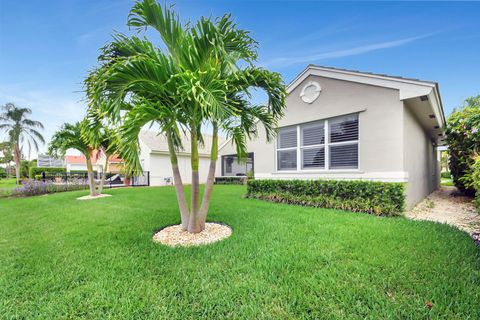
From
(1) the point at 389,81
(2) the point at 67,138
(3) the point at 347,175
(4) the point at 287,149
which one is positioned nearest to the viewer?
(1) the point at 389,81

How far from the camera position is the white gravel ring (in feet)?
Answer: 13.7

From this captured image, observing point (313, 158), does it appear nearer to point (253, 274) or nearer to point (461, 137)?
point (253, 274)

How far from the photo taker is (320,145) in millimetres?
8344

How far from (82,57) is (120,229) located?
30.9 ft

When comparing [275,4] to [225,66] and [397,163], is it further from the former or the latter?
[397,163]

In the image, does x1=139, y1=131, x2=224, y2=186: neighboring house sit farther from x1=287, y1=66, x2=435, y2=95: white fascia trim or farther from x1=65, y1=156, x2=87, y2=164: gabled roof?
x1=65, y1=156, x2=87, y2=164: gabled roof

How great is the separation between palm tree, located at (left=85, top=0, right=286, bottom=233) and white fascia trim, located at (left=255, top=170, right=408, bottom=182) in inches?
176

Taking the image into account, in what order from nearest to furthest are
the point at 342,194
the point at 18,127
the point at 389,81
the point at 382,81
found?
1. the point at 389,81
2. the point at 382,81
3. the point at 342,194
4. the point at 18,127

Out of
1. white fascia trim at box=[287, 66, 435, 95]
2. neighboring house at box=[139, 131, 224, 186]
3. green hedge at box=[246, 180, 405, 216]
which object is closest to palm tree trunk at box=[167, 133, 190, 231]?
green hedge at box=[246, 180, 405, 216]

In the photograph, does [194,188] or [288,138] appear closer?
[194,188]

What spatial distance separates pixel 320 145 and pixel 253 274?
21.5ft

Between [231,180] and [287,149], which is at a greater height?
[287,149]

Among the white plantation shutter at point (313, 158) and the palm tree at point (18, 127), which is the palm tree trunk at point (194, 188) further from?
the palm tree at point (18, 127)

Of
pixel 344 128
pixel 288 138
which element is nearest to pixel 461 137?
pixel 344 128
